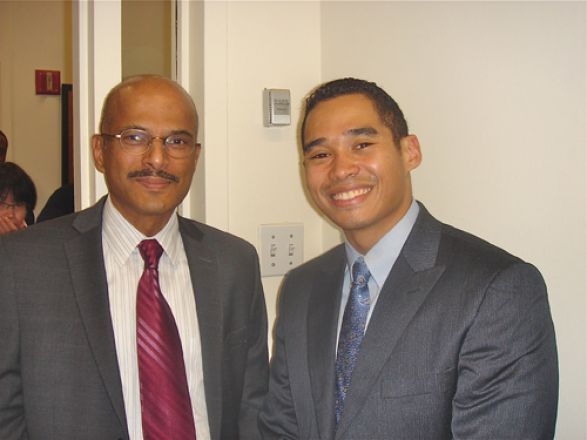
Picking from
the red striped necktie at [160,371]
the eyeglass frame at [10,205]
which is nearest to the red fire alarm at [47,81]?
the eyeglass frame at [10,205]

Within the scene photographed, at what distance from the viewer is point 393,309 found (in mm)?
1201

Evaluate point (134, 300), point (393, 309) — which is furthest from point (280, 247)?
point (393, 309)

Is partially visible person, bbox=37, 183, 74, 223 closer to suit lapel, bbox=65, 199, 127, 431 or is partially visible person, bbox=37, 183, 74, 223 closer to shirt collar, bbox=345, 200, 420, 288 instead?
suit lapel, bbox=65, 199, 127, 431

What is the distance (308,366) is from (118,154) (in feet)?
2.27

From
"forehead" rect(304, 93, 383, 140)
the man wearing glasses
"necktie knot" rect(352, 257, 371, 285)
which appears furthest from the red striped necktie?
"forehead" rect(304, 93, 383, 140)

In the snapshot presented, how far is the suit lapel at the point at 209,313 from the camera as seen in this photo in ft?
4.48

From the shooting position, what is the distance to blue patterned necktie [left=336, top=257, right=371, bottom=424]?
4.04 ft

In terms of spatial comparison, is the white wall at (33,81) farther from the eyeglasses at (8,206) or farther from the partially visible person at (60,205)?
the eyeglasses at (8,206)

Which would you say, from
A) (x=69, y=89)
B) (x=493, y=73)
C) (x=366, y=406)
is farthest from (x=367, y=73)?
(x=69, y=89)

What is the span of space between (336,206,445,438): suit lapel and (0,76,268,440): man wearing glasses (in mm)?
387

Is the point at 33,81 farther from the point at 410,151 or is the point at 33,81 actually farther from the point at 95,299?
the point at 410,151

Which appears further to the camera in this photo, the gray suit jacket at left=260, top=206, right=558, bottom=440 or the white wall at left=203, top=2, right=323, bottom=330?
the white wall at left=203, top=2, right=323, bottom=330

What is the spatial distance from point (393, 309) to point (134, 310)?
61cm

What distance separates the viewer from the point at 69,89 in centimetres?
405
